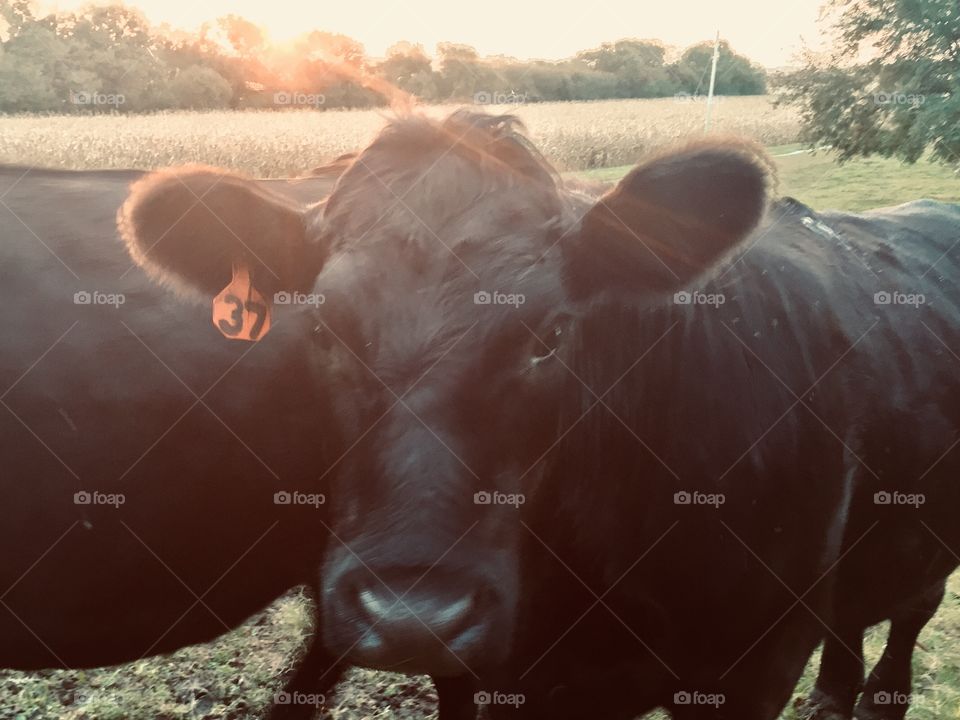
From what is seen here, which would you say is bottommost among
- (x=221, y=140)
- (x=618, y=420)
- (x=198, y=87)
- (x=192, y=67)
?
(x=618, y=420)

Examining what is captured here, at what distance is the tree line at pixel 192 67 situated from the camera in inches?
286

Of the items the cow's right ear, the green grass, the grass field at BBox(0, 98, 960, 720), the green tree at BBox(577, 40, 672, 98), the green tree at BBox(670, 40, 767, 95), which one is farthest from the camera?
the green tree at BBox(670, 40, 767, 95)

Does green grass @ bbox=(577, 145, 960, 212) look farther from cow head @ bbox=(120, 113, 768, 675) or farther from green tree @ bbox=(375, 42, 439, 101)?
cow head @ bbox=(120, 113, 768, 675)

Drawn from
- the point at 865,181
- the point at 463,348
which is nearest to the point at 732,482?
the point at 463,348

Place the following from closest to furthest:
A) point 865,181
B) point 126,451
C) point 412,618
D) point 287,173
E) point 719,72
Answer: point 412,618, point 126,451, point 287,173, point 865,181, point 719,72

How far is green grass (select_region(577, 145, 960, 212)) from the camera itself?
12180 millimetres

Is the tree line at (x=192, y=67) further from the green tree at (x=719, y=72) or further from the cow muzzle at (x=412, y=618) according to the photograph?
the green tree at (x=719, y=72)

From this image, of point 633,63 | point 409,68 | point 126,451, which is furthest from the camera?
point 633,63

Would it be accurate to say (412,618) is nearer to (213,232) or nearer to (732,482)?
(732,482)

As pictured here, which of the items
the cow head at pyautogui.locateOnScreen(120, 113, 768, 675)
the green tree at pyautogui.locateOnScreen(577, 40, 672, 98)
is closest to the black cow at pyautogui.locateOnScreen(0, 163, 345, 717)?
the cow head at pyautogui.locateOnScreen(120, 113, 768, 675)

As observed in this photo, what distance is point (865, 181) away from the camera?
44.9 feet

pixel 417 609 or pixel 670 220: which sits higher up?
pixel 670 220

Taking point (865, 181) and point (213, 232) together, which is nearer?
point (213, 232)

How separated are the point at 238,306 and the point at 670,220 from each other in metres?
1.39
